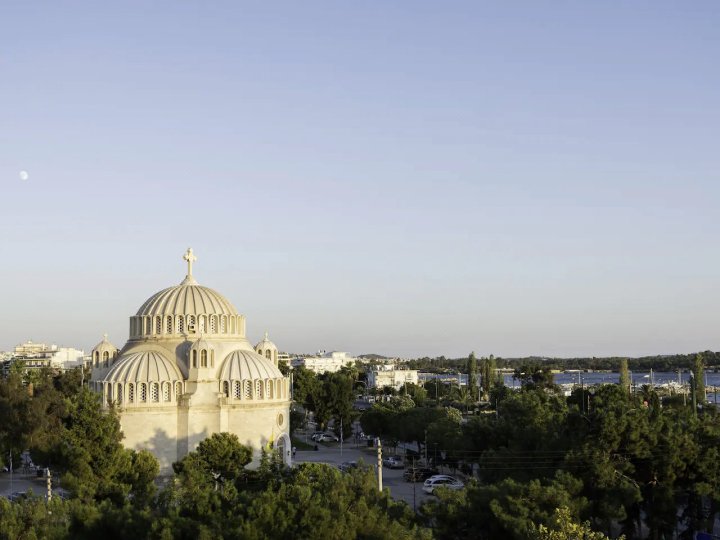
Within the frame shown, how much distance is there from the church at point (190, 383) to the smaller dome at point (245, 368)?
2.4 inches

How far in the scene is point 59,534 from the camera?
79.1 ft

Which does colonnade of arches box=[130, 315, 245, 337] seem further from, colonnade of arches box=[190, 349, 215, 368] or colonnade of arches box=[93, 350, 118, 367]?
colonnade of arches box=[93, 350, 118, 367]

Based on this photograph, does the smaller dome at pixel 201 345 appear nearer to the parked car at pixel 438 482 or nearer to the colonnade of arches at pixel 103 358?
the colonnade of arches at pixel 103 358

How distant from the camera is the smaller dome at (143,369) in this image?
49500 millimetres

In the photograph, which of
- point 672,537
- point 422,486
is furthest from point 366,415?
point 672,537

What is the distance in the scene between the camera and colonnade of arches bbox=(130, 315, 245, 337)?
5381 centimetres

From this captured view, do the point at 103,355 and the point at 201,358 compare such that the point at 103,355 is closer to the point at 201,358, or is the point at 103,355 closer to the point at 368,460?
the point at 201,358

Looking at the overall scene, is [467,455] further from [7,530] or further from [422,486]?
[7,530]

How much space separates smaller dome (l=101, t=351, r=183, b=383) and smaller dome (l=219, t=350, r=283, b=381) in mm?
2840

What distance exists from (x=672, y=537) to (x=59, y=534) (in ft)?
80.0

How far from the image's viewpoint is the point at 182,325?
53938mm

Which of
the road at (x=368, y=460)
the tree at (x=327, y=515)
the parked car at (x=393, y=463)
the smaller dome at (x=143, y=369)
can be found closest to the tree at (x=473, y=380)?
the road at (x=368, y=460)

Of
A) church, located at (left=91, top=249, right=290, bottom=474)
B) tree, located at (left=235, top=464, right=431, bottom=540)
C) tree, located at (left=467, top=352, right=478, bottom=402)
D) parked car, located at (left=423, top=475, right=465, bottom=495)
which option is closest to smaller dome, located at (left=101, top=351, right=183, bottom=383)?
church, located at (left=91, top=249, right=290, bottom=474)

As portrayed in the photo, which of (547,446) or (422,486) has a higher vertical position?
(547,446)
